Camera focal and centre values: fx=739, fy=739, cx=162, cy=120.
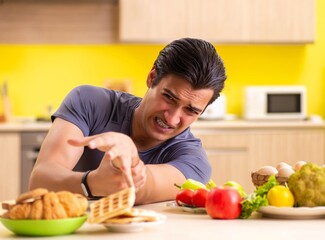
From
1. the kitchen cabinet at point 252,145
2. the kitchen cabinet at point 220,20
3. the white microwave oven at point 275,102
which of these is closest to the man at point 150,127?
the kitchen cabinet at point 252,145

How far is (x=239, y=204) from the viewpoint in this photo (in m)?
2.05

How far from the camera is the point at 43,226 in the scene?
1.74m

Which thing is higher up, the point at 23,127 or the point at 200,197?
the point at 200,197

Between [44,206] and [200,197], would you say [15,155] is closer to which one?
[200,197]

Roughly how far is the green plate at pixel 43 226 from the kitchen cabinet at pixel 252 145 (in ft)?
11.6

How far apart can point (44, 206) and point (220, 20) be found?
156 inches

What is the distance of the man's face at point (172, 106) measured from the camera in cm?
248

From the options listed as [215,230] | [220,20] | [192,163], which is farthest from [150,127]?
[220,20]

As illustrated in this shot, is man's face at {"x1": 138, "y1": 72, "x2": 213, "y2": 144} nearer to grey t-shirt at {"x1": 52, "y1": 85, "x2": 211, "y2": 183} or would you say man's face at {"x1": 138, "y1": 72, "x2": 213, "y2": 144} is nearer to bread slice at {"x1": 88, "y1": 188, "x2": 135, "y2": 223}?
grey t-shirt at {"x1": 52, "y1": 85, "x2": 211, "y2": 183}

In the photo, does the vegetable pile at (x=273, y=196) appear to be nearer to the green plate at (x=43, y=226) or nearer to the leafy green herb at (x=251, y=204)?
the leafy green herb at (x=251, y=204)

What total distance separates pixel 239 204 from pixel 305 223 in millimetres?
187

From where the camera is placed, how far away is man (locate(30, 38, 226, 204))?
2348mm

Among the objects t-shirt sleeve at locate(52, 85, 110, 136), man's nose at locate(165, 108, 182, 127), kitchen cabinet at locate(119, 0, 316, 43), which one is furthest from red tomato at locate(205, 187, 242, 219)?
kitchen cabinet at locate(119, 0, 316, 43)

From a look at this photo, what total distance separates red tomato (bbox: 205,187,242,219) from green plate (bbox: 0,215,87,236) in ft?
1.41
